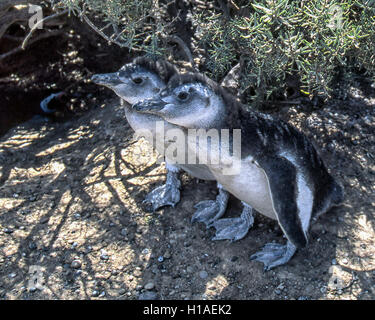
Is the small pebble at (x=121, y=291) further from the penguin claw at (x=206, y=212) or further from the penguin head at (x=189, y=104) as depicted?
the penguin head at (x=189, y=104)

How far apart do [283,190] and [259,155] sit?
199mm

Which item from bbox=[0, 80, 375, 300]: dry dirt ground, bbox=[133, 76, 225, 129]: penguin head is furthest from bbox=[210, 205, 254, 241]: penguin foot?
bbox=[133, 76, 225, 129]: penguin head

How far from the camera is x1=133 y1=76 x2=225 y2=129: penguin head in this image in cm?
237

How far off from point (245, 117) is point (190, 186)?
946 mm

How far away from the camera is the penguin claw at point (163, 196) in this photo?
315 cm

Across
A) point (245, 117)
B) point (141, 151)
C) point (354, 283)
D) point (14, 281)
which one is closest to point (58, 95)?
point (141, 151)

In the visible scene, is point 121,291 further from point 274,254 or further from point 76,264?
point 274,254

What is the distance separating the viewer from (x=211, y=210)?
3.05 metres

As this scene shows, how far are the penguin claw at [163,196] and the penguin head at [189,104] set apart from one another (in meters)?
0.86

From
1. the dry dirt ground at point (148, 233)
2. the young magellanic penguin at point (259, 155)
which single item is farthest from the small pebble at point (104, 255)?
the young magellanic penguin at point (259, 155)

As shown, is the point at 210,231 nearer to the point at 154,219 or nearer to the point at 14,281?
the point at 154,219

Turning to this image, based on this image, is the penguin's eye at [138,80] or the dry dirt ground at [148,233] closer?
the dry dirt ground at [148,233]

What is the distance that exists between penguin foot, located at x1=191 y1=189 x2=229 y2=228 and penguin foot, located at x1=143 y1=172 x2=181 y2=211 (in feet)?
0.62

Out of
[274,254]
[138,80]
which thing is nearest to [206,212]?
[274,254]
